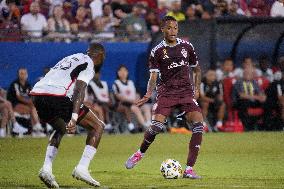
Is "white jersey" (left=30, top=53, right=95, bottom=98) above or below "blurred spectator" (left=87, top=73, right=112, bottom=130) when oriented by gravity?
above

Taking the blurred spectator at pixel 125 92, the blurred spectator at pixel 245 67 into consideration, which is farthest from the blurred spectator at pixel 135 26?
the blurred spectator at pixel 245 67

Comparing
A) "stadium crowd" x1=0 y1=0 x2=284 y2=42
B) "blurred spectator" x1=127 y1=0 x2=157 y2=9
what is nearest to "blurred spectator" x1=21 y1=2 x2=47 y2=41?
"stadium crowd" x1=0 y1=0 x2=284 y2=42

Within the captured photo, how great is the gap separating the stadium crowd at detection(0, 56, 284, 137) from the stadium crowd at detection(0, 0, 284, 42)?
1.67 metres

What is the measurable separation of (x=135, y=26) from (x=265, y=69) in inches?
161

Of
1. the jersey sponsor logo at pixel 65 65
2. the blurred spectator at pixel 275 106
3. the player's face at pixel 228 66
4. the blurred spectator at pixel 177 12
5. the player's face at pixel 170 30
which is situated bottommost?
the blurred spectator at pixel 275 106

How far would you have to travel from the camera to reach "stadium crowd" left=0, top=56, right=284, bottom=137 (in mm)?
24188

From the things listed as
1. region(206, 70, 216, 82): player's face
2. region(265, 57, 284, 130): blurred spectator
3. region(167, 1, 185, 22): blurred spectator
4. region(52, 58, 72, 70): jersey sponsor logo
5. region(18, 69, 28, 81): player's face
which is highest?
region(52, 58, 72, 70): jersey sponsor logo

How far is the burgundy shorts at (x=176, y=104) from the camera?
13.6 m

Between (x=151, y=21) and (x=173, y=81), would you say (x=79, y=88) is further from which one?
(x=151, y=21)

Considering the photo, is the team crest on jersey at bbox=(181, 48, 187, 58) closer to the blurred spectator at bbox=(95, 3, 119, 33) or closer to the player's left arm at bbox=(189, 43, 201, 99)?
the player's left arm at bbox=(189, 43, 201, 99)

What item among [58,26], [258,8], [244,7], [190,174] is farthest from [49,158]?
[258,8]

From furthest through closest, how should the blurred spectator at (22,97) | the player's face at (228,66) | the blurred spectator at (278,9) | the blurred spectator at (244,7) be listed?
1. the blurred spectator at (244,7)
2. the blurred spectator at (278,9)
3. the player's face at (228,66)
4. the blurred spectator at (22,97)

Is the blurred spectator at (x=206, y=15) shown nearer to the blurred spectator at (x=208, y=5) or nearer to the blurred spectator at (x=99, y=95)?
the blurred spectator at (x=208, y=5)

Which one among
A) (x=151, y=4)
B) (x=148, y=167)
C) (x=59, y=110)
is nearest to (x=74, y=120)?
(x=59, y=110)
